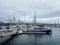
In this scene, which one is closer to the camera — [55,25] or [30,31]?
[30,31]

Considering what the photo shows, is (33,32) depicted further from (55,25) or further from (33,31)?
(55,25)

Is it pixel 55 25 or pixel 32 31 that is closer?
pixel 32 31

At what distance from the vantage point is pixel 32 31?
225 feet

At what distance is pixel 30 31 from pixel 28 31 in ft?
4.26

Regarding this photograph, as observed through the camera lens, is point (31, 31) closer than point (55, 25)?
Yes

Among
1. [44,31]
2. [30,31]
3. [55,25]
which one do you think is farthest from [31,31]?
[55,25]

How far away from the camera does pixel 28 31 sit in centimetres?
6944

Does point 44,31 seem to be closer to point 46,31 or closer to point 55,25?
point 46,31

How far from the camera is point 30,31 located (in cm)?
6900

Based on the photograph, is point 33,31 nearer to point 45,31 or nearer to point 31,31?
point 31,31

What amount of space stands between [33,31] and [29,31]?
97.1 inches

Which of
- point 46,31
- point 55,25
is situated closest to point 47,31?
point 46,31

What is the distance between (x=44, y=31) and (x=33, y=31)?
6852mm

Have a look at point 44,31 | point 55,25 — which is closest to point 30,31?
point 44,31
